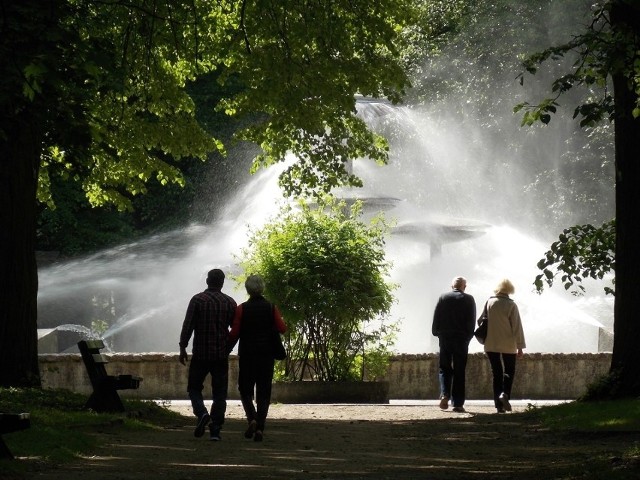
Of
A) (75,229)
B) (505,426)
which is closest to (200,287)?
(75,229)

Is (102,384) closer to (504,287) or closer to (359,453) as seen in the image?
(359,453)

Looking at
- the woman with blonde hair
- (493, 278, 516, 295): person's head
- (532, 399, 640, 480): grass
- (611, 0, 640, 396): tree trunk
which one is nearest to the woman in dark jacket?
(532, 399, 640, 480): grass

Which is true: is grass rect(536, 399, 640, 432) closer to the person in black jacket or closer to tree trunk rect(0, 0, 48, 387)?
the person in black jacket

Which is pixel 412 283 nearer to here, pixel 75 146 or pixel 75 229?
pixel 75 229

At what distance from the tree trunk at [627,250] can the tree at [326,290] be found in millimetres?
4550

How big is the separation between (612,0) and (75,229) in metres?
30.6

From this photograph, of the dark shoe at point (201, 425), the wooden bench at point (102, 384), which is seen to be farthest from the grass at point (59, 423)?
the dark shoe at point (201, 425)

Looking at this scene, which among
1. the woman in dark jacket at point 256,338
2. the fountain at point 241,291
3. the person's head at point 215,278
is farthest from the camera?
the fountain at point 241,291

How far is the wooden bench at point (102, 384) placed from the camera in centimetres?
1298

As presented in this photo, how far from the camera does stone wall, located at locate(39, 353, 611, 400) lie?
19.1 m

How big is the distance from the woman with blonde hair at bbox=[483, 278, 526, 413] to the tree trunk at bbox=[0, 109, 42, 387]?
5375mm

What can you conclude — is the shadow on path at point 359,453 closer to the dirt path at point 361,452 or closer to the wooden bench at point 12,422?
the dirt path at point 361,452

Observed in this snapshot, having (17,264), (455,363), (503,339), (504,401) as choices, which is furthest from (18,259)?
(504,401)

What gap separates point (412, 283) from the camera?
31.2m
